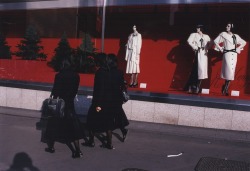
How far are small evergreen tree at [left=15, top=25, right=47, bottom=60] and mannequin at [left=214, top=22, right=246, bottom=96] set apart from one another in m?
5.31

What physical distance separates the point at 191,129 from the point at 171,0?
11.4 ft

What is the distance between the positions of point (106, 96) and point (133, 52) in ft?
12.5

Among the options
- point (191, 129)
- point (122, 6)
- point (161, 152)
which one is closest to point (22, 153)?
point (161, 152)

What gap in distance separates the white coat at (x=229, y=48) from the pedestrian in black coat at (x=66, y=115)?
4.27 metres

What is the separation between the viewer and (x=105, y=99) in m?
6.46

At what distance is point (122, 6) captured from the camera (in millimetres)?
10211

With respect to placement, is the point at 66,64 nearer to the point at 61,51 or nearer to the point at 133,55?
the point at 133,55

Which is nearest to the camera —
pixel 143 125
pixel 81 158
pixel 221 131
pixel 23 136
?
pixel 81 158

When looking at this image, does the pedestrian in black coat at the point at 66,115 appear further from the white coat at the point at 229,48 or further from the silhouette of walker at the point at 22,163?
the white coat at the point at 229,48

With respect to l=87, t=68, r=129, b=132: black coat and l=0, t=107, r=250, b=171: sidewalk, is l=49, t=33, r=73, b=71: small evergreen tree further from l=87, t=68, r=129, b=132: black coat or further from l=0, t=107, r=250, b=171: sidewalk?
l=87, t=68, r=129, b=132: black coat

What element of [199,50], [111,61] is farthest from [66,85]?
[199,50]

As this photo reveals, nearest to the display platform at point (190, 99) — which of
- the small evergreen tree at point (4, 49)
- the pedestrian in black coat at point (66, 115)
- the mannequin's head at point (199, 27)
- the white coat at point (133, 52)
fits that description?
the white coat at point (133, 52)

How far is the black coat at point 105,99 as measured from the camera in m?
6.43

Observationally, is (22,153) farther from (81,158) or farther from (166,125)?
(166,125)
